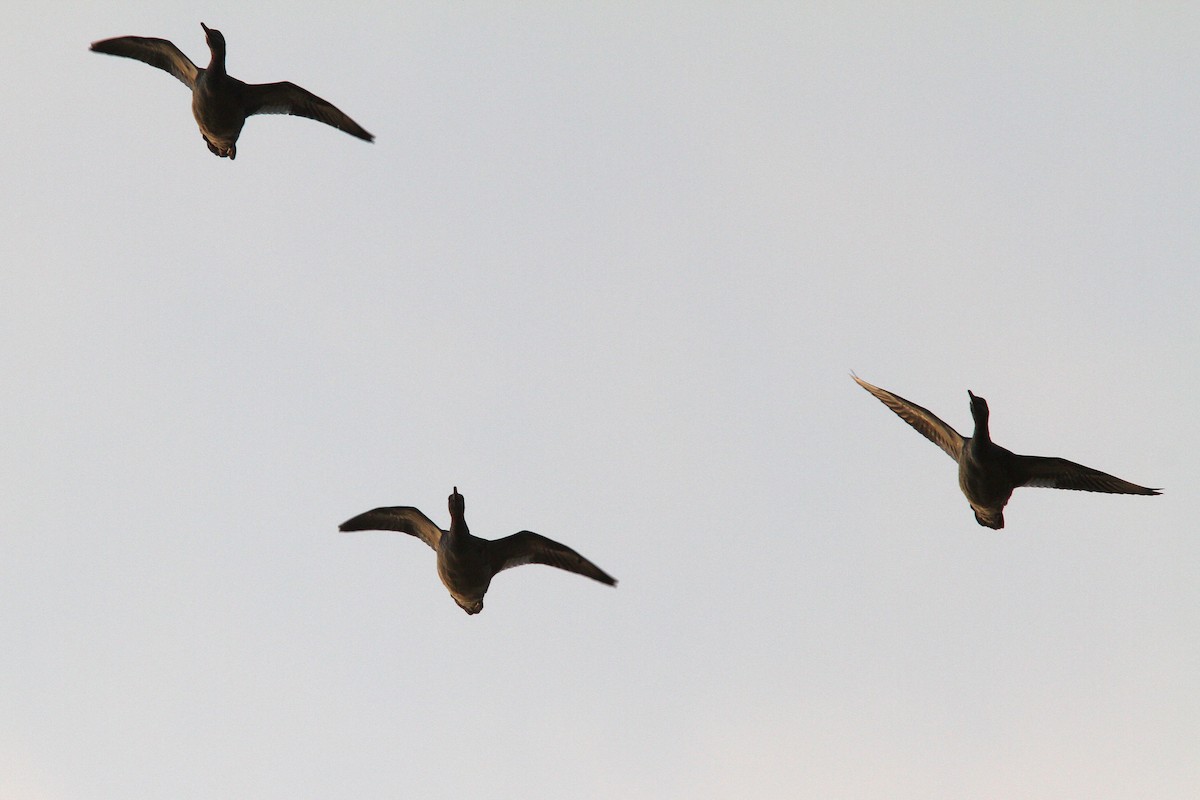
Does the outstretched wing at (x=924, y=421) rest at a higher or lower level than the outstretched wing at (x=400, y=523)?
higher

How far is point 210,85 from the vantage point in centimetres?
1972

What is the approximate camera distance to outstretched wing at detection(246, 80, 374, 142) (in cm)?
2044

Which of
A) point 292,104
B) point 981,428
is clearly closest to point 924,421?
point 981,428

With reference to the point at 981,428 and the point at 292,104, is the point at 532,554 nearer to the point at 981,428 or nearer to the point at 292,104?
the point at 981,428

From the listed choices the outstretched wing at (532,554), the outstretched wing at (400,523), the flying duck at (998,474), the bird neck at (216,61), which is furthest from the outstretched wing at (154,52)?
the flying duck at (998,474)

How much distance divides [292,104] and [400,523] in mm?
7846

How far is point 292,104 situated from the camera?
2081 cm

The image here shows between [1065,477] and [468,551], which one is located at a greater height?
[1065,477]

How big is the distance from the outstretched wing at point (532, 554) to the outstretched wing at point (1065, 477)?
25.3ft

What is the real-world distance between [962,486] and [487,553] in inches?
322

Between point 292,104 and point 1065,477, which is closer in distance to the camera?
point 1065,477

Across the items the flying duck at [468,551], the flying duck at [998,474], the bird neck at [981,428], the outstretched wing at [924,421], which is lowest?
the flying duck at [468,551]

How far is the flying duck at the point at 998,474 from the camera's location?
62.6 feet

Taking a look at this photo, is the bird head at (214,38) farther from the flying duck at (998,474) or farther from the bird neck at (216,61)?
the flying duck at (998,474)
